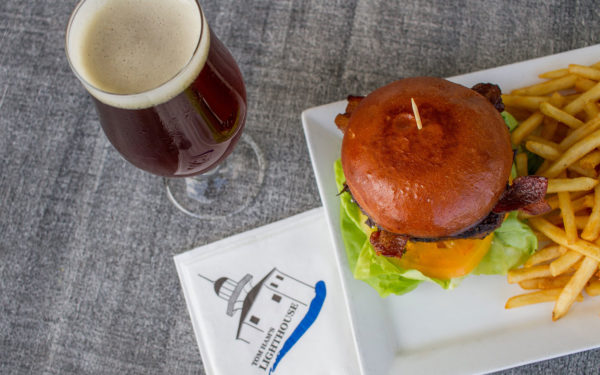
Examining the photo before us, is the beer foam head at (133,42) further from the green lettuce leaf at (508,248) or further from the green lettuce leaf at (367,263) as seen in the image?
the green lettuce leaf at (508,248)

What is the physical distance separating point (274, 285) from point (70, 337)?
0.49 meters

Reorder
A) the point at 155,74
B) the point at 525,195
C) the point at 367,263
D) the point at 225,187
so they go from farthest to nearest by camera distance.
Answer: the point at 225,187 < the point at 367,263 < the point at 525,195 < the point at 155,74

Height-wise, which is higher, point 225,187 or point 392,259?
point 392,259

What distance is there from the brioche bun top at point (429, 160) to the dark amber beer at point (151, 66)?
0.28 metres

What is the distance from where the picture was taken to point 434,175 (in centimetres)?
89

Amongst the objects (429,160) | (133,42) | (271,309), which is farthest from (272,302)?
(133,42)

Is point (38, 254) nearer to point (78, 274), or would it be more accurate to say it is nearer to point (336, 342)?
point (78, 274)

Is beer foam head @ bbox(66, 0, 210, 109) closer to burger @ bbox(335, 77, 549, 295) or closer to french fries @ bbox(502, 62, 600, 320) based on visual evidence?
burger @ bbox(335, 77, 549, 295)

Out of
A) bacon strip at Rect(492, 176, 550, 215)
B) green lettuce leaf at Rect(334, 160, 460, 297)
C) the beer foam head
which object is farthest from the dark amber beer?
bacon strip at Rect(492, 176, 550, 215)

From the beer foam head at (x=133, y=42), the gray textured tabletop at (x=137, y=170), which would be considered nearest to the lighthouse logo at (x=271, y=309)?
the gray textured tabletop at (x=137, y=170)

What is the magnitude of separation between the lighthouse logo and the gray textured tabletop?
12 cm

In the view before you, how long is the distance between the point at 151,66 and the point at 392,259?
608 millimetres

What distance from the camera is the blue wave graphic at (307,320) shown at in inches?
45.2

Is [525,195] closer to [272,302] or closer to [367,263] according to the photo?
[367,263]
